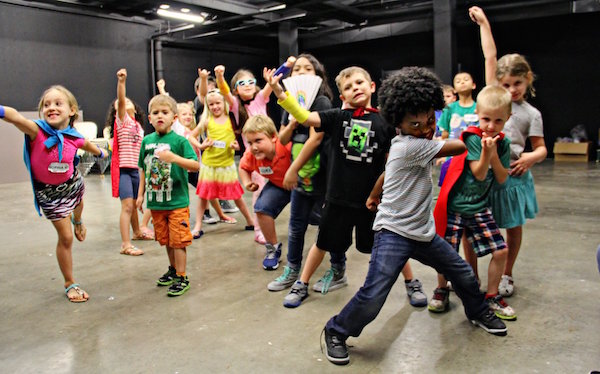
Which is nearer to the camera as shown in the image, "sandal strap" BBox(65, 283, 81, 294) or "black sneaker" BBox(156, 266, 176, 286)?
"sandal strap" BBox(65, 283, 81, 294)

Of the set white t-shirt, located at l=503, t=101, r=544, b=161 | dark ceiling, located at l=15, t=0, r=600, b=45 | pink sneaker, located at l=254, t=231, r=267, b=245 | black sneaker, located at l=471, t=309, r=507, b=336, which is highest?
dark ceiling, located at l=15, t=0, r=600, b=45

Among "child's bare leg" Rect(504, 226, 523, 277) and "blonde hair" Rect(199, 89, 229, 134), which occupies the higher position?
"blonde hair" Rect(199, 89, 229, 134)

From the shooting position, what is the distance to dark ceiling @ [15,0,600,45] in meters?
9.98

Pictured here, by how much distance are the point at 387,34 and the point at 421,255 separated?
37.5 ft

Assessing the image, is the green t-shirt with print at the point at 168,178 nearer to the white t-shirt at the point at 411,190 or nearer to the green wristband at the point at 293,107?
the green wristband at the point at 293,107

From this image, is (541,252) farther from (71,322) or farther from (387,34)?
(387,34)

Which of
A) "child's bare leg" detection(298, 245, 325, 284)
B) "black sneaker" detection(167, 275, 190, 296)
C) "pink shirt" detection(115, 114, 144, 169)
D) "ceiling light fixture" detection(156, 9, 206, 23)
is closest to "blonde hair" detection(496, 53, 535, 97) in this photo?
"child's bare leg" detection(298, 245, 325, 284)

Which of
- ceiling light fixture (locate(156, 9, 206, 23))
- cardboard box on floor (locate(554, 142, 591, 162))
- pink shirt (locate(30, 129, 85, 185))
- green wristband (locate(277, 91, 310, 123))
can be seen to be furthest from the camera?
ceiling light fixture (locate(156, 9, 206, 23))

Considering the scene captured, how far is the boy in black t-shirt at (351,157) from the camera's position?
2.34 metres

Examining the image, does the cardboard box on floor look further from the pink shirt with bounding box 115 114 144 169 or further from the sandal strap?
the sandal strap

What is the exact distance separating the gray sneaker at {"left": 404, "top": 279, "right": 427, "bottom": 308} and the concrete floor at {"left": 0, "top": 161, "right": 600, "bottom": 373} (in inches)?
2.6

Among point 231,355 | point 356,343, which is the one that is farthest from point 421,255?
point 231,355

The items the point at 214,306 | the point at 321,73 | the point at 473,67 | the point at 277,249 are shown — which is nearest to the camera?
the point at 214,306

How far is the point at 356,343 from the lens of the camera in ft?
7.11
